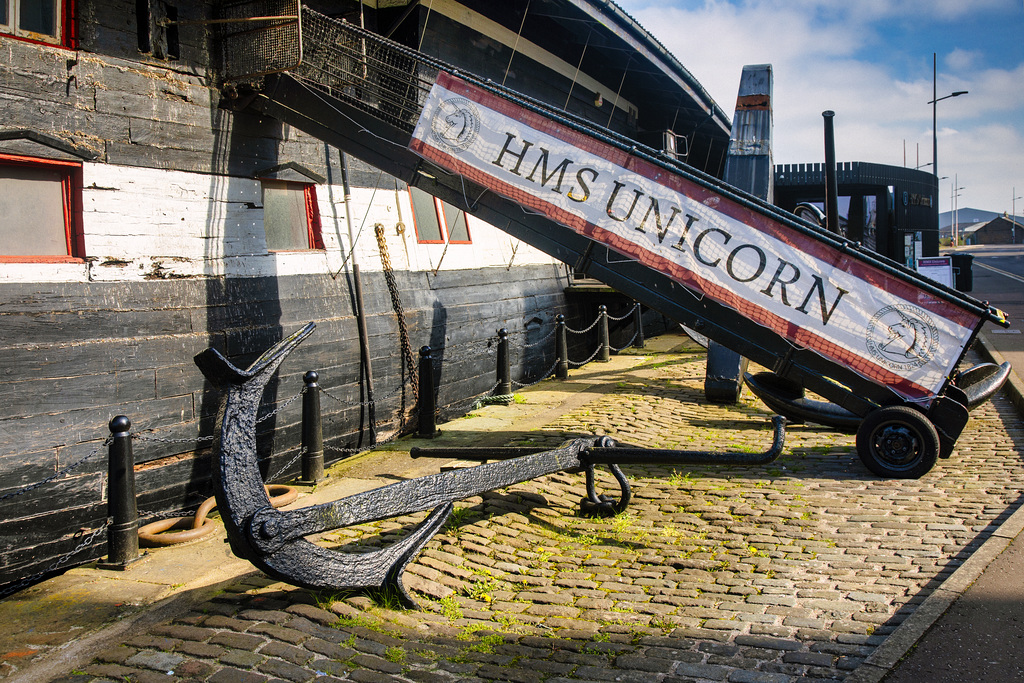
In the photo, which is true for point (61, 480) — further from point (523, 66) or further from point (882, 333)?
point (523, 66)

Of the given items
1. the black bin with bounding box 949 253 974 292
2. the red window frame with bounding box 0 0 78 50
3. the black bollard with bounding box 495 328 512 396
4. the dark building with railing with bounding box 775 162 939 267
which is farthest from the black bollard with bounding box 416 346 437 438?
the dark building with railing with bounding box 775 162 939 267

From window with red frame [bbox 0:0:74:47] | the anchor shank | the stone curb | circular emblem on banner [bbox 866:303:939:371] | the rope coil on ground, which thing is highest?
window with red frame [bbox 0:0:74:47]

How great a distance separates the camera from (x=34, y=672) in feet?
12.0

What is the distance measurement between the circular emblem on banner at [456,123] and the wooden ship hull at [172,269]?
1587 mm

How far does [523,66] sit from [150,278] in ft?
26.3

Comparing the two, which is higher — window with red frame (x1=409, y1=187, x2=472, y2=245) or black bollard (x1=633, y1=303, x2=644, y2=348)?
window with red frame (x1=409, y1=187, x2=472, y2=245)

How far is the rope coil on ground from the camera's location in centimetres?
546

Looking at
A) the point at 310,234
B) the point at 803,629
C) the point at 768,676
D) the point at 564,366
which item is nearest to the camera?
the point at 768,676

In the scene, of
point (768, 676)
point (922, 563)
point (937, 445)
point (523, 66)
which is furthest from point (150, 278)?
point (523, 66)

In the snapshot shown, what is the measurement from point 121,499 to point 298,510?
6.83 feet

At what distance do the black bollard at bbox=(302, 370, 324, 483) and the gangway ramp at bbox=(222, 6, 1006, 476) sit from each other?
2.31 metres

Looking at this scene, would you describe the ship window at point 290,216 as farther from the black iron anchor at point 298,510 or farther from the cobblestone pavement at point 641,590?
the black iron anchor at point 298,510

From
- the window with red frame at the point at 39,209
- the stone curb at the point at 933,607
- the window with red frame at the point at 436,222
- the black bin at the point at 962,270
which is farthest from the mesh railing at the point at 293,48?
the black bin at the point at 962,270

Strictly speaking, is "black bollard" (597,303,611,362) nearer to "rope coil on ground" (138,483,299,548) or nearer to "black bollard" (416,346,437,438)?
"black bollard" (416,346,437,438)
